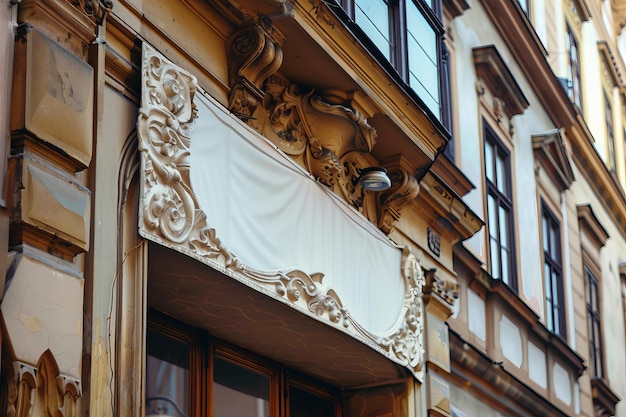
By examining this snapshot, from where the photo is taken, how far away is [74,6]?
6.64 metres

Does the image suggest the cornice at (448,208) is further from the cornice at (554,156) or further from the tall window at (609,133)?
the tall window at (609,133)

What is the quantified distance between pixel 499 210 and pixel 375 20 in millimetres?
5901

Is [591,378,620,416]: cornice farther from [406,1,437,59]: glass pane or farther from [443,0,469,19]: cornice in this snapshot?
[406,1,437,59]: glass pane

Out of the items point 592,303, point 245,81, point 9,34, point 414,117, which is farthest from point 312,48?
point 592,303

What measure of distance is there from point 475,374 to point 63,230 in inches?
309

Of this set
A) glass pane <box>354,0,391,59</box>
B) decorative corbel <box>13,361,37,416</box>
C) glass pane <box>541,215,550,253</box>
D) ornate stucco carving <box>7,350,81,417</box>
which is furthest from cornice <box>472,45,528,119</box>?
decorative corbel <box>13,361,37,416</box>

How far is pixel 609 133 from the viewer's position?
87.7 ft

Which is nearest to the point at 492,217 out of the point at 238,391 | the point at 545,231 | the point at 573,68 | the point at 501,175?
the point at 501,175

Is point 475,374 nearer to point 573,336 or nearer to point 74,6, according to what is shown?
point 573,336

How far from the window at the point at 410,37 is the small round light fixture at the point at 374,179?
0.83 meters

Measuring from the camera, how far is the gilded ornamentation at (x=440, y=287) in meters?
11.4

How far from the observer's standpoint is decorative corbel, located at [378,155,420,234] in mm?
10727

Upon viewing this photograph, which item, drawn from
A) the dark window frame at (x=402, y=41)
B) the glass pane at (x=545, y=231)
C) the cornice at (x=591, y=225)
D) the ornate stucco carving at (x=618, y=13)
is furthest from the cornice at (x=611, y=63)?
Answer: the dark window frame at (x=402, y=41)

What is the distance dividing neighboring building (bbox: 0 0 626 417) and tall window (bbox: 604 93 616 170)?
35.0 ft
